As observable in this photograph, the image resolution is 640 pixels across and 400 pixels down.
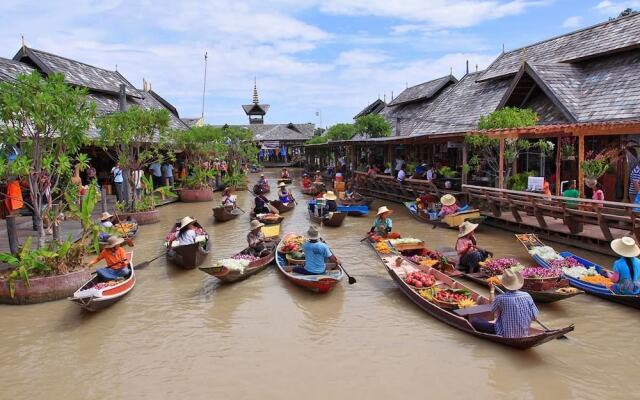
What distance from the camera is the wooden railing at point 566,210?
1085 cm

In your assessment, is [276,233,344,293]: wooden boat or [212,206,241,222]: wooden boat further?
[212,206,241,222]: wooden boat

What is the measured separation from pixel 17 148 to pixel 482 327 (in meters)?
9.92

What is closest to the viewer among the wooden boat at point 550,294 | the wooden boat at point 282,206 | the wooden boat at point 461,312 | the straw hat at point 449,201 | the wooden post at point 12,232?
the wooden boat at point 461,312

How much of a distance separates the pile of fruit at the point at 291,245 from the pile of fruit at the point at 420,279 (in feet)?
9.80

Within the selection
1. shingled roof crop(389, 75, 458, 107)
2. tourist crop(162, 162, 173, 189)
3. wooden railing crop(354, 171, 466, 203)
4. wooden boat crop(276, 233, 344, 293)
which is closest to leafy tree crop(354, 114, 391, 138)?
shingled roof crop(389, 75, 458, 107)

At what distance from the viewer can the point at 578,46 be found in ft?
65.0

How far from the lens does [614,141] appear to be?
1480 centimetres

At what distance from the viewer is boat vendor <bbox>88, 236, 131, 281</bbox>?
31.1ft

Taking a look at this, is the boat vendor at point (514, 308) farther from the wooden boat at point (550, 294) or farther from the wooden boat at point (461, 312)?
the wooden boat at point (550, 294)

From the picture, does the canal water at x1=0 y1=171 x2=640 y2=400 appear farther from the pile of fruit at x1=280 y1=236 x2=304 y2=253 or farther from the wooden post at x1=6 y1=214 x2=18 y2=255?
the wooden post at x1=6 y1=214 x2=18 y2=255

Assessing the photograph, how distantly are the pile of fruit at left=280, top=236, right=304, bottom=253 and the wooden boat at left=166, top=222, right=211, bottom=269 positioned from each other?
192 centimetres

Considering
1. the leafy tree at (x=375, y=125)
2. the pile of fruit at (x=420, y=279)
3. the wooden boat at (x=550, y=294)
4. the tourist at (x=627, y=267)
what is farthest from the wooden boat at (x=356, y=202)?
the tourist at (x=627, y=267)

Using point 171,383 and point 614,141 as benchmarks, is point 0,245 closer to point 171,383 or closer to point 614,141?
point 171,383

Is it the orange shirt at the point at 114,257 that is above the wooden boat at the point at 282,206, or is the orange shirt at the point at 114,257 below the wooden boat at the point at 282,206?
above
